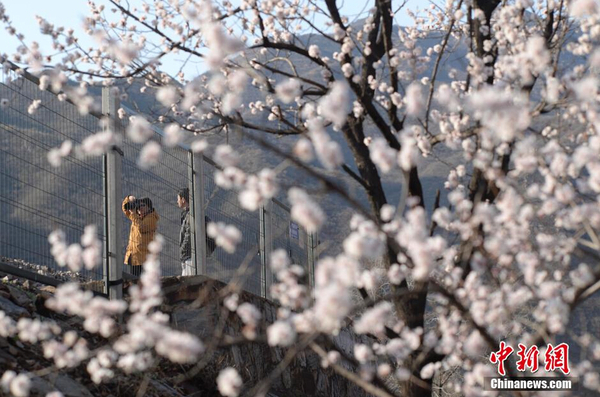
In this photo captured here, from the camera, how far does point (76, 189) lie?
5332mm

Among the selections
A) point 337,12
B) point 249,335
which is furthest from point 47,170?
point 249,335

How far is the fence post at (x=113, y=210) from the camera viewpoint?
5371 mm

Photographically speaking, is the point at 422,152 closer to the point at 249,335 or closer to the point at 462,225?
the point at 462,225

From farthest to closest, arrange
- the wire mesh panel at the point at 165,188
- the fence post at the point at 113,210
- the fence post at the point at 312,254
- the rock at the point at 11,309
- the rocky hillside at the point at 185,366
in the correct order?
1. the fence post at the point at 312,254
2. the wire mesh panel at the point at 165,188
3. the fence post at the point at 113,210
4. the rock at the point at 11,309
5. the rocky hillside at the point at 185,366

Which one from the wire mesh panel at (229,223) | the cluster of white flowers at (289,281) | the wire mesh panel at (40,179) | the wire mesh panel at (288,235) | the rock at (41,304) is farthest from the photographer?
the wire mesh panel at (288,235)

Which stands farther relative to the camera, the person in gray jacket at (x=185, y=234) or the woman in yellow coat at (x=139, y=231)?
the person in gray jacket at (x=185, y=234)

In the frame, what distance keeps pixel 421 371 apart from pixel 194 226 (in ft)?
7.81

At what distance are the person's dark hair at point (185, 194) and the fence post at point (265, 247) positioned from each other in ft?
4.43

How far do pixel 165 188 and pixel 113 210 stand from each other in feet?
2.69

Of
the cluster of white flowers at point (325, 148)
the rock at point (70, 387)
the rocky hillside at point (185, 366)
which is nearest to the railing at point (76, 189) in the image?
the rocky hillside at point (185, 366)

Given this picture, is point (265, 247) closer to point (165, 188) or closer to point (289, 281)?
point (165, 188)

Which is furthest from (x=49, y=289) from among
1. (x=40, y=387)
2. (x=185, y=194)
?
(x=40, y=387)

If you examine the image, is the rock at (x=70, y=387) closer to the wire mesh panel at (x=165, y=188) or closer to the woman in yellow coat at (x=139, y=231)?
the wire mesh panel at (x=165, y=188)

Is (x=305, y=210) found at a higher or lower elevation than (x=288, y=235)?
lower
